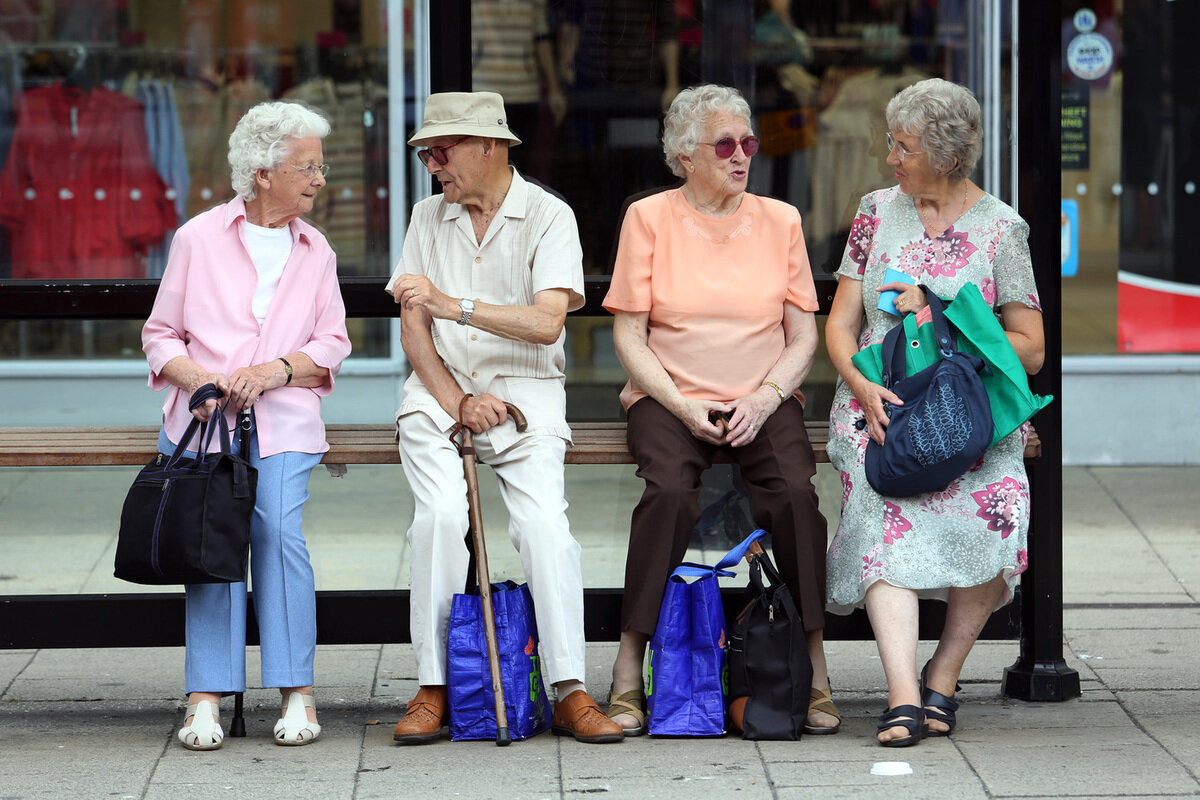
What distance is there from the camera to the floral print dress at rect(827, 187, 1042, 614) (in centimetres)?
410

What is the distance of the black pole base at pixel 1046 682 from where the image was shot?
4508mm

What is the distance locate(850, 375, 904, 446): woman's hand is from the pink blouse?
4.37 ft

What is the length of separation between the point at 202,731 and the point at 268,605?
0.34 metres

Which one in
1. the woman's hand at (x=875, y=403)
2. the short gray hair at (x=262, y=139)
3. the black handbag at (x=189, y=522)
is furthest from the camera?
the short gray hair at (x=262, y=139)

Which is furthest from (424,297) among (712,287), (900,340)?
(900,340)

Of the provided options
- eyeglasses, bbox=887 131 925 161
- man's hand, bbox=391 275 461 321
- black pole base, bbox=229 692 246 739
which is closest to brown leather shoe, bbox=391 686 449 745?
black pole base, bbox=229 692 246 739

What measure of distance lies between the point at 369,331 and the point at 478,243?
3994 mm

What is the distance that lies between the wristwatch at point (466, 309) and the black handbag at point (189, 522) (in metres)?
0.65

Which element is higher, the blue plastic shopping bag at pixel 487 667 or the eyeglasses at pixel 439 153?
the eyeglasses at pixel 439 153

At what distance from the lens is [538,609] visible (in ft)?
13.5

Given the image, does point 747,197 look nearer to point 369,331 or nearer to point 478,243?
point 478,243

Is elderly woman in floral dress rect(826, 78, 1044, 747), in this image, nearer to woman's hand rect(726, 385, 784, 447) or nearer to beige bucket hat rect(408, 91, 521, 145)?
woman's hand rect(726, 385, 784, 447)

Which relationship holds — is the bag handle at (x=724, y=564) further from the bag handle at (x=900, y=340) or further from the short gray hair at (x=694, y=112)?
the short gray hair at (x=694, y=112)

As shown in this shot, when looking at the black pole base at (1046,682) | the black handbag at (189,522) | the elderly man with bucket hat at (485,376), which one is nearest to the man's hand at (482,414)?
the elderly man with bucket hat at (485,376)
